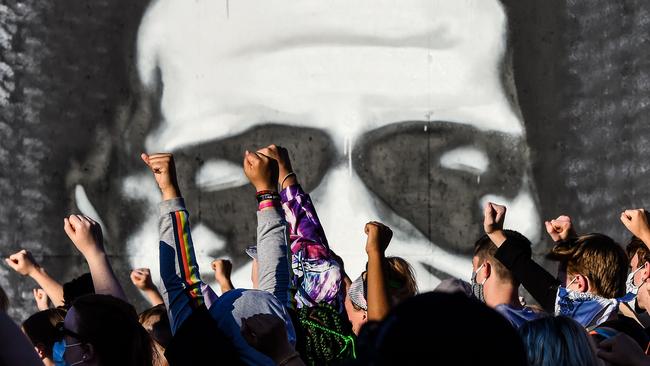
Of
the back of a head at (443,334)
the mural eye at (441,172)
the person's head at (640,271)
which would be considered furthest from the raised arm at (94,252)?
the mural eye at (441,172)

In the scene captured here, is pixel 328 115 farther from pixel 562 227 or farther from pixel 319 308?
pixel 319 308

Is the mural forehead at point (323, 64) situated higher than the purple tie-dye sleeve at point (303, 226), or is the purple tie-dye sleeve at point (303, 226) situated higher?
the mural forehead at point (323, 64)

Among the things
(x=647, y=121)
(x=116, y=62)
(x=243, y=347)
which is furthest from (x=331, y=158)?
(x=243, y=347)

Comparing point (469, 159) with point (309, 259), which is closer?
point (309, 259)

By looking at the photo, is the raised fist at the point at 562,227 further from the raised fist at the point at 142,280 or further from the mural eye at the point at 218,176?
the mural eye at the point at 218,176

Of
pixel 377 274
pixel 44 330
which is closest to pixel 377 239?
pixel 377 274

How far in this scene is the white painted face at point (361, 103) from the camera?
757 cm

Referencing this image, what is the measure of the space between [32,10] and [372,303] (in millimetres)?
5007

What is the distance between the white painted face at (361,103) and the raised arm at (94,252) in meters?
3.63

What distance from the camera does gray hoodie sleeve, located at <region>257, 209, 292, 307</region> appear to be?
136 inches

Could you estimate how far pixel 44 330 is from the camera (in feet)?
14.9

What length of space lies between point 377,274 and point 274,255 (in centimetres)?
51

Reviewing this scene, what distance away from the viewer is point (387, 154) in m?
7.62

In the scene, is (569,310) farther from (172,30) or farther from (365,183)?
(172,30)
